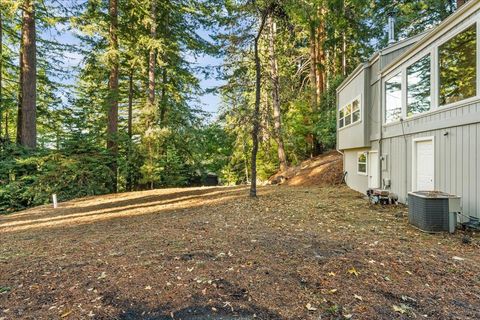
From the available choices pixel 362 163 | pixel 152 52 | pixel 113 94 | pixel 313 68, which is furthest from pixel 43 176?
pixel 313 68

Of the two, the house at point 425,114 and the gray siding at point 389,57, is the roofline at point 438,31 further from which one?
the gray siding at point 389,57

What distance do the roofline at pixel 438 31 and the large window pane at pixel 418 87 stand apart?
28cm

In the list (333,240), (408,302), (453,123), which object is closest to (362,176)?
(453,123)

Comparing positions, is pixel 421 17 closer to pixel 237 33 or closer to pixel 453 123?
pixel 237 33

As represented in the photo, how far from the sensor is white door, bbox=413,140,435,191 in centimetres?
635

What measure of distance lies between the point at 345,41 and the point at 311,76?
2.77m

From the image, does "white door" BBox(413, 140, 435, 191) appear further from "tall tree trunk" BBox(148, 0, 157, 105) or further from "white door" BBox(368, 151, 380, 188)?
"tall tree trunk" BBox(148, 0, 157, 105)

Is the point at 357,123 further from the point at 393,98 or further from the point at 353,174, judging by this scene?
the point at 393,98

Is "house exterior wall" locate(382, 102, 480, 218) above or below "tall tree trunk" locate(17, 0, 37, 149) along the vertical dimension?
below

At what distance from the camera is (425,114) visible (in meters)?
6.48

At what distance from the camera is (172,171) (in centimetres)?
1445

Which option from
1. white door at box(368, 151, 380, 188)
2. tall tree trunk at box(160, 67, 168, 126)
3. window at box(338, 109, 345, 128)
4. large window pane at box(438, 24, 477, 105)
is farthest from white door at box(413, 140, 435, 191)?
tall tree trunk at box(160, 67, 168, 126)

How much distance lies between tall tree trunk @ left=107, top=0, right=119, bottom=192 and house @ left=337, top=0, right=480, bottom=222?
9.40 metres

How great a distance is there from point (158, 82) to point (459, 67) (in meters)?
12.6
